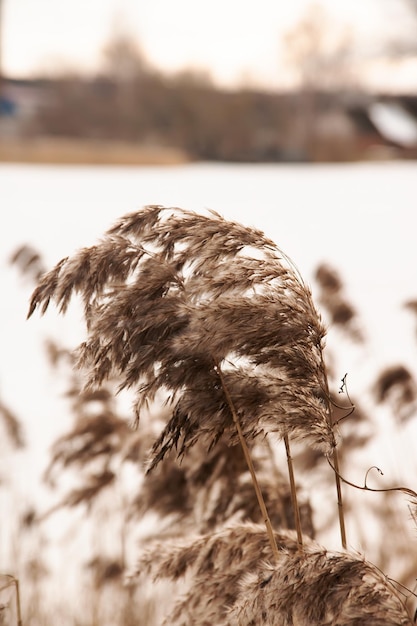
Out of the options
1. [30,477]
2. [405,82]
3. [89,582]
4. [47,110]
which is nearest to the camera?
[89,582]

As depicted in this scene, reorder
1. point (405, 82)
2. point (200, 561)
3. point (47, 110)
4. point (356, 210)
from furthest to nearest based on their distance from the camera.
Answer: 1. point (356, 210)
2. point (47, 110)
3. point (405, 82)
4. point (200, 561)

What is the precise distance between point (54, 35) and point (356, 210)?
4322mm

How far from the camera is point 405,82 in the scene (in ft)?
25.0

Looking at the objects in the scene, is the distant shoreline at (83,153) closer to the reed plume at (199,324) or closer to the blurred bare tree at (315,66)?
the blurred bare tree at (315,66)

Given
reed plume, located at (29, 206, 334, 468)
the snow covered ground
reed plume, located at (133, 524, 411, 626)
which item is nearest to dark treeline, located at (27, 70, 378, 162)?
the snow covered ground

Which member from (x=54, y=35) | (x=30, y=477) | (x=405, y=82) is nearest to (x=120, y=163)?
(x=54, y=35)

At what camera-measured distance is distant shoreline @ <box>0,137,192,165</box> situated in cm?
909

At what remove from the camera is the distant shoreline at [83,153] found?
9094mm

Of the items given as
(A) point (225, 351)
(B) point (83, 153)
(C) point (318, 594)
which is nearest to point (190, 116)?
(B) point (83, 153)

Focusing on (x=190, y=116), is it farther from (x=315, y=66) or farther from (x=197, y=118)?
(x=315, y=66)

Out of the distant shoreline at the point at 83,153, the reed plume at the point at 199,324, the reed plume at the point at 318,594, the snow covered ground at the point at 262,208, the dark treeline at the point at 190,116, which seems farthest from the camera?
the distant shoreline at the point at 83,153

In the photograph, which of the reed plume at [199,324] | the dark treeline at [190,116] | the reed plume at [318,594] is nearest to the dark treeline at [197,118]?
the dark treeline at [190,116]

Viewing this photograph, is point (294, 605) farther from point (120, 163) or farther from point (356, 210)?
point (356, 210)

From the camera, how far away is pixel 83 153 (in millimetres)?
9281
